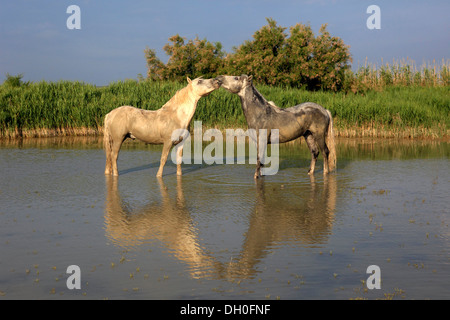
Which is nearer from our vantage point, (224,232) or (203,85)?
(224,232)

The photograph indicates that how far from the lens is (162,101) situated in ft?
80.8

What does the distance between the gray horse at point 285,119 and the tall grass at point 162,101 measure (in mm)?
9719

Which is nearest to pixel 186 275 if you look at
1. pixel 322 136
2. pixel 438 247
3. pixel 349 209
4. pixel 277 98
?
pixel 438 247

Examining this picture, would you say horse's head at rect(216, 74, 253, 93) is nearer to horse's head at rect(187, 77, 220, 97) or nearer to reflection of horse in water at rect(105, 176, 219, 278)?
horse's head at rect(187, 77, 220, 97)

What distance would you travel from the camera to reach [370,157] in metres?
15.8

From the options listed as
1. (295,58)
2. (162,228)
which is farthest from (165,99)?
(162,228)

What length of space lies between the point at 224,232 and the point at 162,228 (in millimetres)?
929

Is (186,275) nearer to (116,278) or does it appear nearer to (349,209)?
(116,278)

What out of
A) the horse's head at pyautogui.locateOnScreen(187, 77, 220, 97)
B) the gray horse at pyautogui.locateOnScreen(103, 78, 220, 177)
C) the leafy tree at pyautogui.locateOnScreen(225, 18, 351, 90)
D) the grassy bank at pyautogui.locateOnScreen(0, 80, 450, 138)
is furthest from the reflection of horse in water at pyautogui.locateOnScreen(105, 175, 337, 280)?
the leafy tree at pyautogui.locateOnScreen(225, 18, 351, 90)

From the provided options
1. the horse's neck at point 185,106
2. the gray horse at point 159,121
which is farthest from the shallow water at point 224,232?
the horse's neck at point 185,106

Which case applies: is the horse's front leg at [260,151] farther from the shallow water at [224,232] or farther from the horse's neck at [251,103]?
the horse's neck at [251,103]

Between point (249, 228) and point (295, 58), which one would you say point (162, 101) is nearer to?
point (295, 58)

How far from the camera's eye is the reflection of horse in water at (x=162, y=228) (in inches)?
251

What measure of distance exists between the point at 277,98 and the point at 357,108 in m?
3.94
